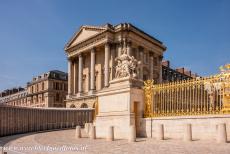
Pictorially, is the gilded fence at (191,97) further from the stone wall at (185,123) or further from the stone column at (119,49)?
the stone column at (119,49)

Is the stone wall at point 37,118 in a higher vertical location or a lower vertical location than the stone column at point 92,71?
lower

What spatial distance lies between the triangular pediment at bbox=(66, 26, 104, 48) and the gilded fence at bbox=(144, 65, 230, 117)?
1329 inches

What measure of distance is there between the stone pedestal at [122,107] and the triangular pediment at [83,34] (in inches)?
1282

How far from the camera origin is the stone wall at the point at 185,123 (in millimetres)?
13148

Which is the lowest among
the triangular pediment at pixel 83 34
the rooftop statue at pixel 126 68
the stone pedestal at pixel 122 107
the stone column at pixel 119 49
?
the stone pedestal at pixel 122 107

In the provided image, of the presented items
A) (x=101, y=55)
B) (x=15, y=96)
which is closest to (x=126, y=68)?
(x=101, y=55)

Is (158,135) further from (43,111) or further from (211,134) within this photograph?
(43,111)

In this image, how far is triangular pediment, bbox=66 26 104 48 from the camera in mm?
50156

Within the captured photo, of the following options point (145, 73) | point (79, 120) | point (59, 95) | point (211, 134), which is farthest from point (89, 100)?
point (211, 134)

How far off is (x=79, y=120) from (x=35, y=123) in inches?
336

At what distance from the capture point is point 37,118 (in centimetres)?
2591

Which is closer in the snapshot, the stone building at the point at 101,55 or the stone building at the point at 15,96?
the stone building at the point at 101,55

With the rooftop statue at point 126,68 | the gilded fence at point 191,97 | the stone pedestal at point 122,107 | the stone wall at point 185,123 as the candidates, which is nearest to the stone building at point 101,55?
the rooftop statue at point 126,68

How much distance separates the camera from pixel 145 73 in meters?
51.4
